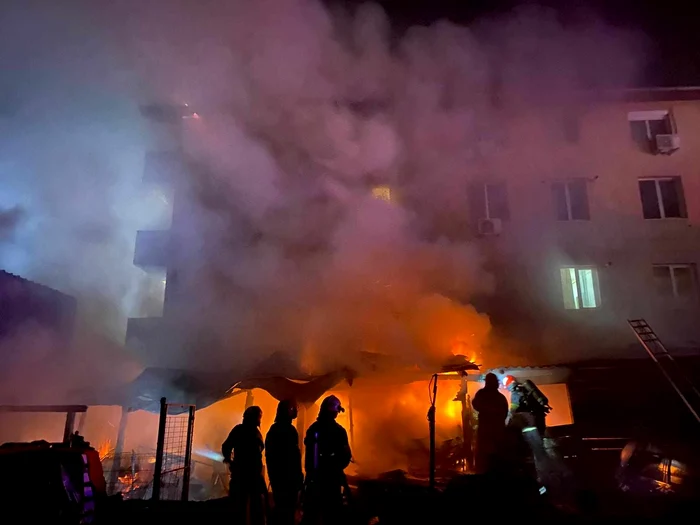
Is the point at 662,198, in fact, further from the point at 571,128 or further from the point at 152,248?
the point at 152,248

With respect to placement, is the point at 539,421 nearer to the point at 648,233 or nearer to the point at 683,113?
the point at 648,233

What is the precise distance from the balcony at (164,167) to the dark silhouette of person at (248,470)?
31.8ft

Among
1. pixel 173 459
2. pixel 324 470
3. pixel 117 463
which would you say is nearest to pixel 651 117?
pixel 324 470

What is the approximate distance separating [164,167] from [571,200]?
41.0 ft

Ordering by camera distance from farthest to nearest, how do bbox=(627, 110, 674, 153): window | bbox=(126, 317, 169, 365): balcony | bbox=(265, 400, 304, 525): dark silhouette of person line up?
bbox=(627, 110, 674, 153): window < bbox=(126, 317, 169, 365): balcony < bbox=(265, 400, 304, 525): dark silhouette of person

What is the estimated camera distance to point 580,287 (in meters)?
15.0

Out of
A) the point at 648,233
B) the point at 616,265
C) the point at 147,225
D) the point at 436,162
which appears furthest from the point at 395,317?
the point at 147,225

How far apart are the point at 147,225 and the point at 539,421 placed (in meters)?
14.1

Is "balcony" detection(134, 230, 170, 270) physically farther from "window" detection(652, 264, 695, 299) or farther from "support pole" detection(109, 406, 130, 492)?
"window" detection(652, 264, 695, 299)

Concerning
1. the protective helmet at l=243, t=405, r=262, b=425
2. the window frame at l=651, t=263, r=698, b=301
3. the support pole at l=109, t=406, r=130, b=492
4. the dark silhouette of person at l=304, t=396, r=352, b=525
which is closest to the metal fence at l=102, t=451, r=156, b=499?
the support pole at l=109, t=406, r=130, b=492

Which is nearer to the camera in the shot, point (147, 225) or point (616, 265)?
point (616, 265)

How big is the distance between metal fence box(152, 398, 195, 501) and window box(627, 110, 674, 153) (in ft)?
50.9

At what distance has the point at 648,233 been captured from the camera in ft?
49.5

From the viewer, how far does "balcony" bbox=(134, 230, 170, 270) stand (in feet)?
48.3
